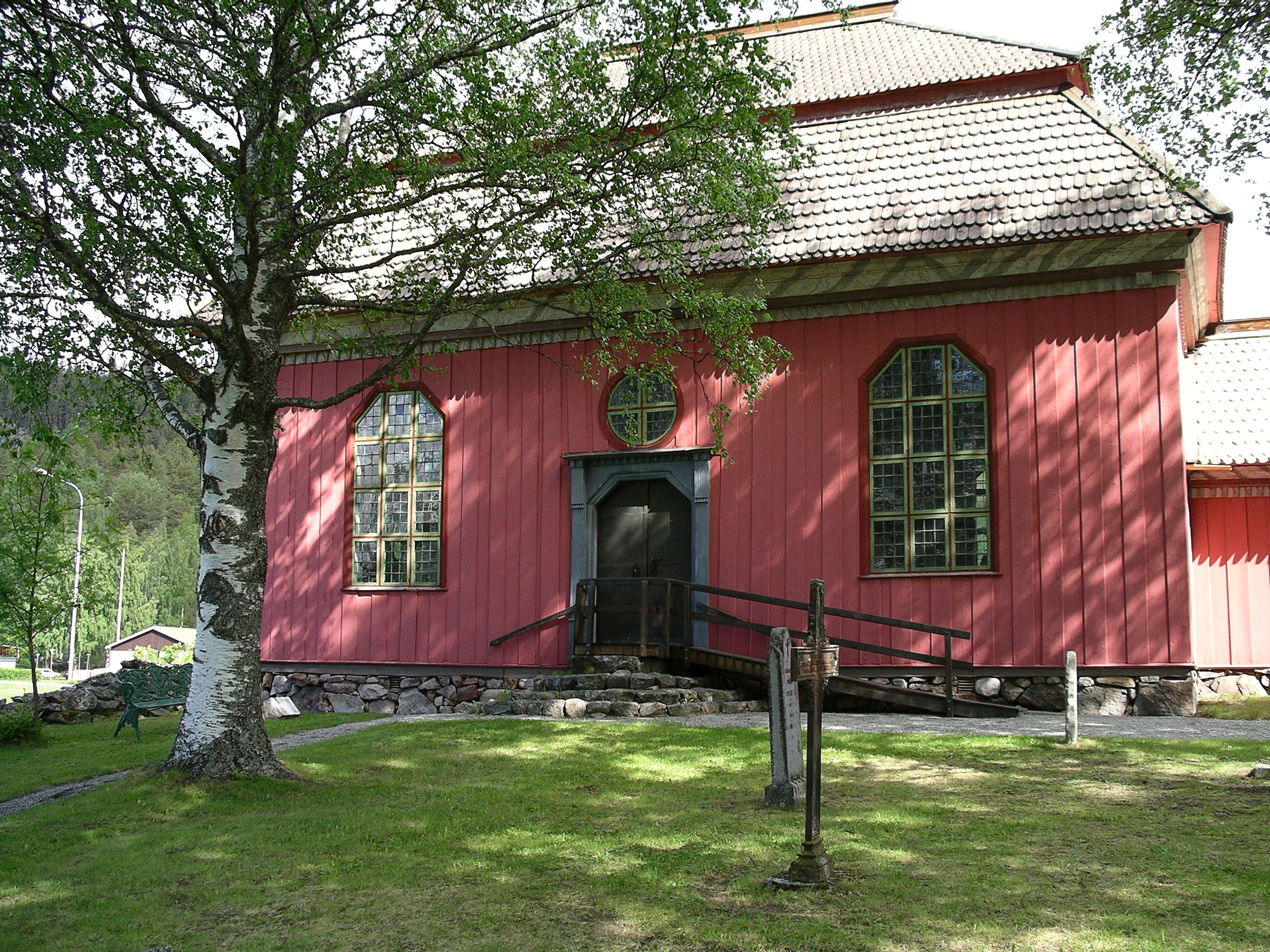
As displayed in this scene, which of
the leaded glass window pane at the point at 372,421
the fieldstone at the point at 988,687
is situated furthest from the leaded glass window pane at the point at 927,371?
the leaded glass window pane at the point at 372,421

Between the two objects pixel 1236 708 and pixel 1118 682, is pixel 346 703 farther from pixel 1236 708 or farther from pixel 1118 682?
pixel 1236 708

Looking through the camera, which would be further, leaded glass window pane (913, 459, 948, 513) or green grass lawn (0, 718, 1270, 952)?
leaded glass window pane (913, 459, 948, 513)

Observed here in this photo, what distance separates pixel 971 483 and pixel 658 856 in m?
8.10

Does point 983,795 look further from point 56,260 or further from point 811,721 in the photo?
point 56,260

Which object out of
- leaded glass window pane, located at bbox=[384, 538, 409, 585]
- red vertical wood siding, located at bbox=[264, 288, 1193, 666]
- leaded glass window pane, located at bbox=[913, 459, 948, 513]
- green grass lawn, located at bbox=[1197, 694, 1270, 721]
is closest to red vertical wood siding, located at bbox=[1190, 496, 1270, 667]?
green grass lawn, located at bbox=[1197, 694, 1270, 721]

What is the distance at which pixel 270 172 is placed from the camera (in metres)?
8.27

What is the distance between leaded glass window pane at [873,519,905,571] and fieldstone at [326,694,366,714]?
7.48 m

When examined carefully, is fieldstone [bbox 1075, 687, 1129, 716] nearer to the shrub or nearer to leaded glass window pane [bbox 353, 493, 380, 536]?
leaded glass window pane [bbox 353, 493, 380, 536]

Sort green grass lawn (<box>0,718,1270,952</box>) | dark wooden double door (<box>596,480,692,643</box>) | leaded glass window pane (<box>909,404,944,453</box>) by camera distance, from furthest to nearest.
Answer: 1. dark wooden double door (<box>596,480,692,643</box>)
2. leaded glass window pane (<box>909,404,944,453</box>)
3. green grass lawn (<box>0,718,1270,952</box>)

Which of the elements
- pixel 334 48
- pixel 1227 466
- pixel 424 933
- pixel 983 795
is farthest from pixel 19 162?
pixel 1227 466

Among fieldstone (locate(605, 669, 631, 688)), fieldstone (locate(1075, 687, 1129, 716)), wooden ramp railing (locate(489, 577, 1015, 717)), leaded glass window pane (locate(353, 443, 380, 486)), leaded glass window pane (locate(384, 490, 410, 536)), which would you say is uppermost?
leaded glass window pane (locate(353, 443, 380, 486))

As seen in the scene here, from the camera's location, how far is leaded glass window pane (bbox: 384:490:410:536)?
15633mm

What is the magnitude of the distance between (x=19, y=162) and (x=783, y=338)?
340 inches

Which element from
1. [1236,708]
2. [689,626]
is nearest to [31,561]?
[689,626]
